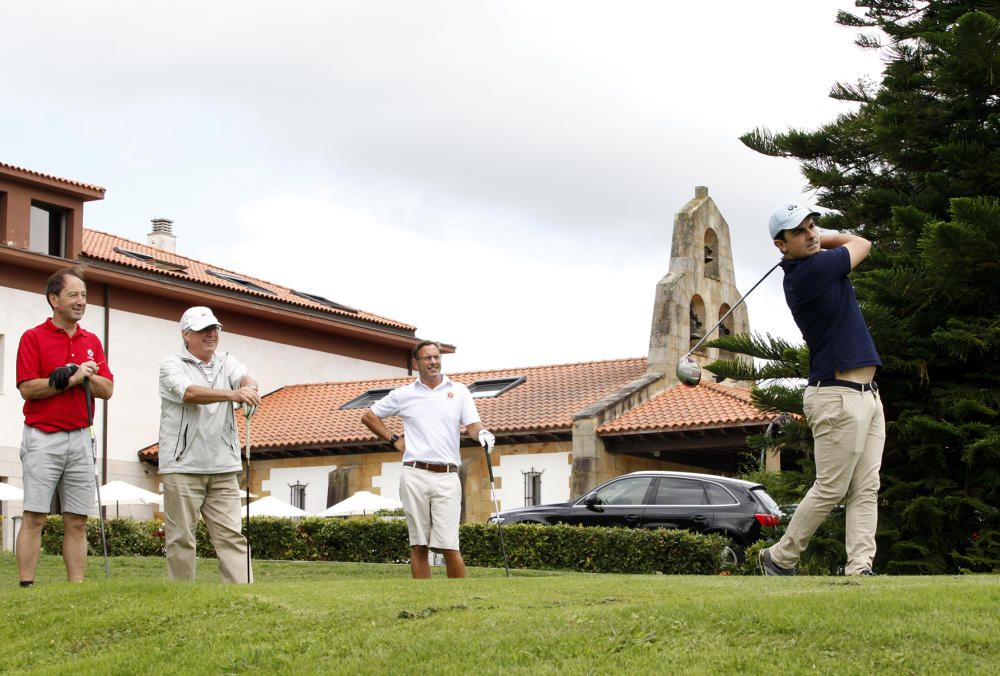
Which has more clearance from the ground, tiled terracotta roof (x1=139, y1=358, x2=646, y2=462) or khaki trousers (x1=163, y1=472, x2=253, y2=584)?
tiled terracotta roof (x1=139, y1=358, x2=646, y2=462)

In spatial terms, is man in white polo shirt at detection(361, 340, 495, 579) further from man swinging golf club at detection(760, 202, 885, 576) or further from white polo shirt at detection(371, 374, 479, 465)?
man swinging golf club at detection(760, 202, 885, 576)

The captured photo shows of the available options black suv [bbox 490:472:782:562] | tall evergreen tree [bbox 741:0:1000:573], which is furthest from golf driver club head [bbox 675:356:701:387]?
black suv [bbox 490:472:782:562]

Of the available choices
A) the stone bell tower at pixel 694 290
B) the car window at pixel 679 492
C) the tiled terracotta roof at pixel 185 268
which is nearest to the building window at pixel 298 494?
the tiled terracotta roof at pixel 185 268

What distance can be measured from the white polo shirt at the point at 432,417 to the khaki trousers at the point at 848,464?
270 centimetres

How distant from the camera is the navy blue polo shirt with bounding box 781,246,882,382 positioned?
8.34 metres

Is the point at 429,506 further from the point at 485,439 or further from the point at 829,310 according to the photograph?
the point at 829,310

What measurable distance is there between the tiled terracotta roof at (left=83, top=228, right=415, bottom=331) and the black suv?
15.1 meters

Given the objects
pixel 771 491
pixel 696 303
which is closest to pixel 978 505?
pixel 771 491

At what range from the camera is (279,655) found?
22.2 ft

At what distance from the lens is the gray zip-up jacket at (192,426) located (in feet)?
29.9

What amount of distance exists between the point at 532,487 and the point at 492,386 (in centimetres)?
477

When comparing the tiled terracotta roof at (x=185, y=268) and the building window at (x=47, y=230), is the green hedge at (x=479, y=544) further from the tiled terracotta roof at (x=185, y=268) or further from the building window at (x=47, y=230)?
the tiled terracotta roof at (x=185, y=268)

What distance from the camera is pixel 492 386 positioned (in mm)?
33500

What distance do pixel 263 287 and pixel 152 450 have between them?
7756 millimetres
